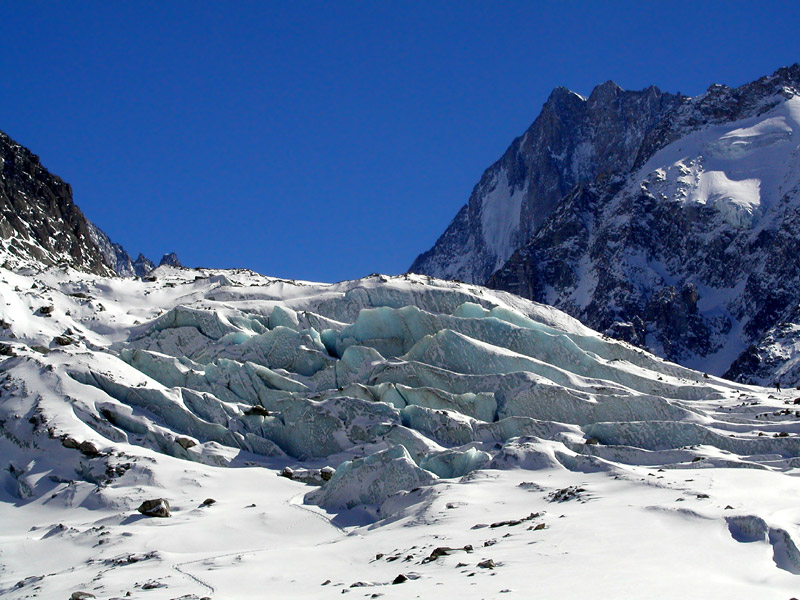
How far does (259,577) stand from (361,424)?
19.3 m

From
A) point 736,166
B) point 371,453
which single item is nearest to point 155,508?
point 371,453

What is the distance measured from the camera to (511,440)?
3922cm

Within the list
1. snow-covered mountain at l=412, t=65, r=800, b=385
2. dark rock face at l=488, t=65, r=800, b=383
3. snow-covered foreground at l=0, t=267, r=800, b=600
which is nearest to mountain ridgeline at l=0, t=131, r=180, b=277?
snow-covered foreground at l=0, t=267, r=800, b=600

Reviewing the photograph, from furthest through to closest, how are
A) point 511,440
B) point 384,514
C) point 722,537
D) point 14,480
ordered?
point 511,440 → point 14,480 → point 384,514 → point 722,537

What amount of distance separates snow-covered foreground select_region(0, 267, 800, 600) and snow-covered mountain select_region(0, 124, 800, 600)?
12 cm

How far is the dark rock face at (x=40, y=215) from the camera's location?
8844 centimetres

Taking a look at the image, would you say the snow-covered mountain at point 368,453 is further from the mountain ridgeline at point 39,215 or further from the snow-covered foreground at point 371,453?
the mountain ridgeline at point 39,215

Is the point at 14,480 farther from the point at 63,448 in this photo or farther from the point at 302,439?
the point at 302,439

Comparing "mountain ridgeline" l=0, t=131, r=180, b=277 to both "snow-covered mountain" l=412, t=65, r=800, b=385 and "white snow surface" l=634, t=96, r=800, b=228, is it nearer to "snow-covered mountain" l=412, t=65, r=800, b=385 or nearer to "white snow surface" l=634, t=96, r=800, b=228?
"snow-covered mountain" l=412, t=65, r=800, b=385

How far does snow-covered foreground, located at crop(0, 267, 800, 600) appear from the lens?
2244cm

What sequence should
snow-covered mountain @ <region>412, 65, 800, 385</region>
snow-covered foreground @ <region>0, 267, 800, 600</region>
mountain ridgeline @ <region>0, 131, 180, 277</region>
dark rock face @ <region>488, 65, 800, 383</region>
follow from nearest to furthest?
snow-covered foreground @ <region>0, 267, 800, 600</region>
mountain ridgeline @ <region>0, 131, 180, 277</region>
dark rock face @ <region>488, 65, 800, 383</region>
snow-covered mountain @ <region>412, 65, 800, 385</region>

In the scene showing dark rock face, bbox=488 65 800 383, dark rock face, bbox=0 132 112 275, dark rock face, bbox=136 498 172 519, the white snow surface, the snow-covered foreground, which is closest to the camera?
the snow-covered foreground

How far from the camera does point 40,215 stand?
325ft

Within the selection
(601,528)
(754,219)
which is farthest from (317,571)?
(754,219)
